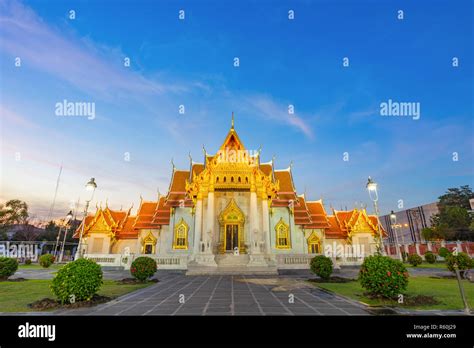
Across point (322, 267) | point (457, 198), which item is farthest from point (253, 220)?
point (457, 198)

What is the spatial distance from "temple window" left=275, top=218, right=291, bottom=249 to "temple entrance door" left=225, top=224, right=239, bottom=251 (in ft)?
18.3

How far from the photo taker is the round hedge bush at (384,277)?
294 inches

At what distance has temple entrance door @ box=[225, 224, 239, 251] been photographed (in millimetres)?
23875

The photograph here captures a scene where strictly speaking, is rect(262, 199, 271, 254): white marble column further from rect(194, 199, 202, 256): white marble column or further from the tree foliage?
the tree foliage

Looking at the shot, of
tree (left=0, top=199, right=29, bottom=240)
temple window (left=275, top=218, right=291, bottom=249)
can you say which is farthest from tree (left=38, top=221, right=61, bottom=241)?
temple window (left=275, top=218, right=291, bottom=249)

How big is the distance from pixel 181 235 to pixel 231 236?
605 centimetres

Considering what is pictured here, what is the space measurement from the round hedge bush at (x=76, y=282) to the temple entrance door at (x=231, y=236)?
16.8 meters

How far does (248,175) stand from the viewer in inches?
949

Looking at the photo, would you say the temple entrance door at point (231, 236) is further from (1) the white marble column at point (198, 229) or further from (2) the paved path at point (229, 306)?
(2) the paved path at point (229, 306)

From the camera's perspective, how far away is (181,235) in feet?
86.9

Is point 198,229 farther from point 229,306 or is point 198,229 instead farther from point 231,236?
point 229,306
